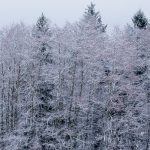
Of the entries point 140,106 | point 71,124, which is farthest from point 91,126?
point 140,106

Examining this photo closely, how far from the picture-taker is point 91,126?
35.8 meters

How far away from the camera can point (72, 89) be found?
34.4 m

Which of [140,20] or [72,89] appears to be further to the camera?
[140,20]

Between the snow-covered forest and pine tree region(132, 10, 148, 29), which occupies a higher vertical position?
pine tree region(132, 10, 148, 29)

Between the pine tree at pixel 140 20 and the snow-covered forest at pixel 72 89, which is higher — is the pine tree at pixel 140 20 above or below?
above

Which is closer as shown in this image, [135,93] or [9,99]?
[135,93]

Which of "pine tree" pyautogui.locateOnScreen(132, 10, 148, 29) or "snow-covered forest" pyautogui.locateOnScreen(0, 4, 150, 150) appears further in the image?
"pine tree" pyautogui.locateOnScreen(132, 10, 148, 29)

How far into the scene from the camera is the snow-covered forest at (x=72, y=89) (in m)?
33.3

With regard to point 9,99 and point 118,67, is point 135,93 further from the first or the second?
point 9,99

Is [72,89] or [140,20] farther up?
[140,20]

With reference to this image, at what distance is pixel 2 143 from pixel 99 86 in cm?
1098

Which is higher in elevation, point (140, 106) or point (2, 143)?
point (140, 106)

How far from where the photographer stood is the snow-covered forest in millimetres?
33312

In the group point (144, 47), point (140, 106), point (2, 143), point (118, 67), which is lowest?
point (2, 143)
